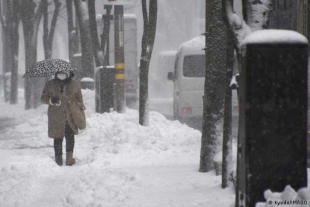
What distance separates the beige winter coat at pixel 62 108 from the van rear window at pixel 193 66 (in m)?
8.46

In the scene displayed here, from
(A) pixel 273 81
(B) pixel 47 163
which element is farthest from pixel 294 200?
(B) pixel 47 163

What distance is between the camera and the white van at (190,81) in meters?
18.3

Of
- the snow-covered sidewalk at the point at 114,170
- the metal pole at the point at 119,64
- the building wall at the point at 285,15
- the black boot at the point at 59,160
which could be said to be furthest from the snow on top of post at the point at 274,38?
the metal pole at the point at 119,64

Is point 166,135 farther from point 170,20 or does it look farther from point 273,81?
point 170,20

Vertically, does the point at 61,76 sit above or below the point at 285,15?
below

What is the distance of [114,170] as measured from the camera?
901 cm

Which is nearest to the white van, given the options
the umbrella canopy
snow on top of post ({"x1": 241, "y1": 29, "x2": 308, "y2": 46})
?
the umbrella canopy

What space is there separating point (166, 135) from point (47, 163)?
3.44 m

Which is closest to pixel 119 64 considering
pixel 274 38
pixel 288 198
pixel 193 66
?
pixel 193 66

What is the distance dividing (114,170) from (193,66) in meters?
10.0

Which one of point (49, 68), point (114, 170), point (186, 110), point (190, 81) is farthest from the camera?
point (190, 81)

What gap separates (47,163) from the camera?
9.91m

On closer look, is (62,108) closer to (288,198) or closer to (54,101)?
(54,101)

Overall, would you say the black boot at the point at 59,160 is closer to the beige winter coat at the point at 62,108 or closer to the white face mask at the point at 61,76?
the beige winter coat at the point at 62,108
